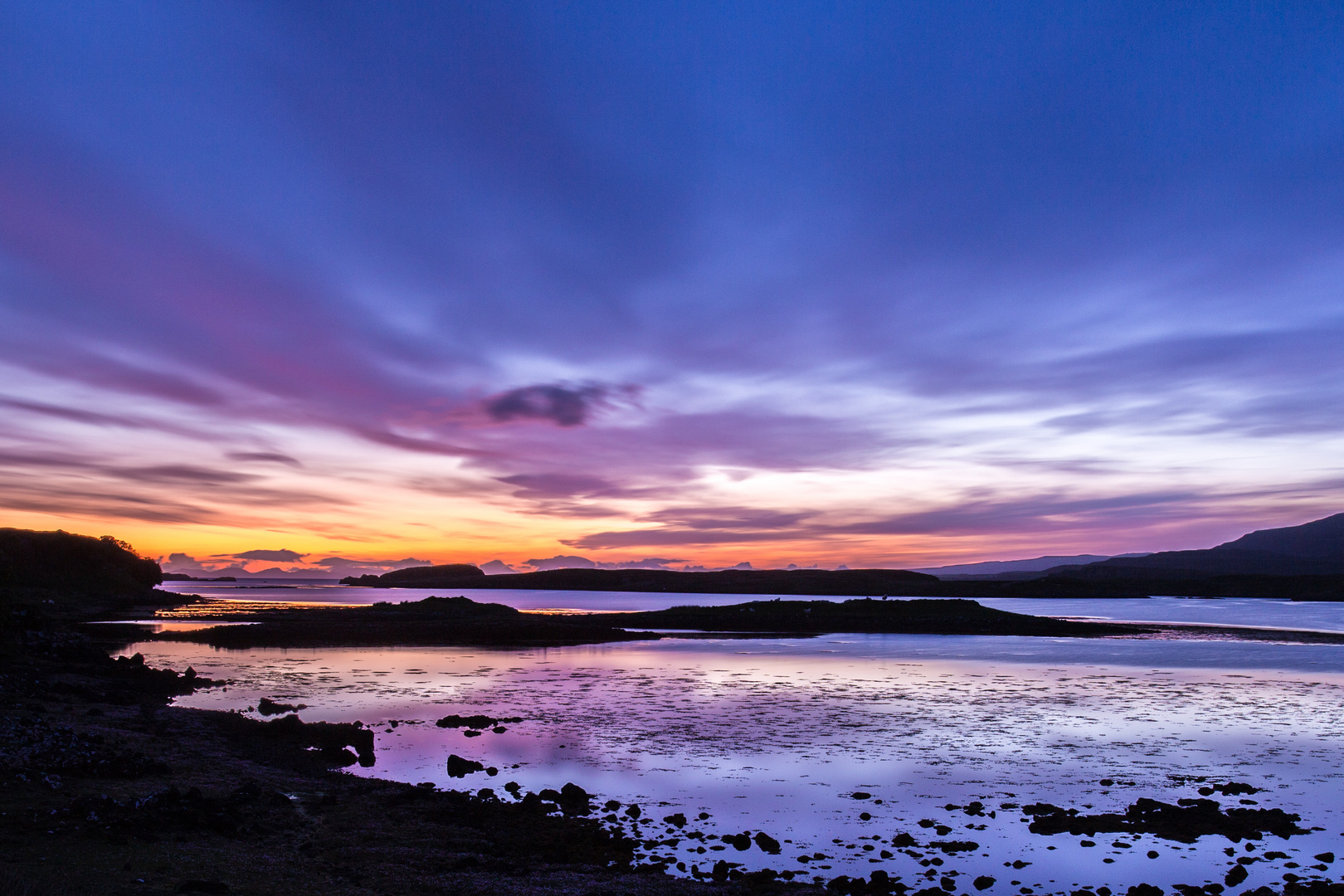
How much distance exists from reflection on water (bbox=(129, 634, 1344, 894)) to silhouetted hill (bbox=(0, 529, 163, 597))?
4963cm

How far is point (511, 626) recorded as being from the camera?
74.9 metres

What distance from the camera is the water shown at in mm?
14867

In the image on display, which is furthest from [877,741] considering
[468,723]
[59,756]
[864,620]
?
[864,620]

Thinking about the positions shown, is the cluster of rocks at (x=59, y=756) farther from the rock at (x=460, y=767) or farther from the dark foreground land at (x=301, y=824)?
the rock at (x=460, y=767)

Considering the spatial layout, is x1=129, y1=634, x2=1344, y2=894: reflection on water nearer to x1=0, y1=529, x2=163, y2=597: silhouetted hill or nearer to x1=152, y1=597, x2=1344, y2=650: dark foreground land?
x1=152, y1=597, x2=1344, y2=650: dark foreground land

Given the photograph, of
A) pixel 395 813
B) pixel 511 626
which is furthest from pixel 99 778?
pixel 511 626

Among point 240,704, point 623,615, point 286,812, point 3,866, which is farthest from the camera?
point 623,615

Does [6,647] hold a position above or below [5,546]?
below

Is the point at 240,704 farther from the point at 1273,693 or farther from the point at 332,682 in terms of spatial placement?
the point at 1273,693

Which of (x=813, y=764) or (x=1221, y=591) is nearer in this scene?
(x=813, y=764)

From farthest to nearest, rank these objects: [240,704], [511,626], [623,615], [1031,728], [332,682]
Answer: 1. [623,615]
2. [511,626]
3. [332,682]
4. [240,704]
5. [1031,728]

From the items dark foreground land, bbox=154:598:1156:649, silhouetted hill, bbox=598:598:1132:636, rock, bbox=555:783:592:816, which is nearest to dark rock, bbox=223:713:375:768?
rock, bbox=555:783:592:816

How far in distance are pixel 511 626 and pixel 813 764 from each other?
57788 millimetres

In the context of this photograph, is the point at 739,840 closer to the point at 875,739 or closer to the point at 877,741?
the point at 877,741
